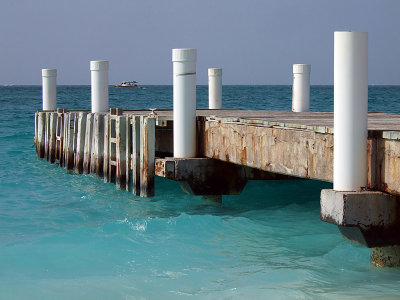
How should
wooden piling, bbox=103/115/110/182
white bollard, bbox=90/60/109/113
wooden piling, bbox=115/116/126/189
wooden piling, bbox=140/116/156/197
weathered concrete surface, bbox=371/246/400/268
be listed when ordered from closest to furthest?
weathered concrete surface, bbox=371/246/400/268, wooden piling, bbox=140/116/156/197, wooden piling, bbox=115/116/126/189, wooden piling, bbox=103/115/110/182, white bollard, bbox=90/60/109/113

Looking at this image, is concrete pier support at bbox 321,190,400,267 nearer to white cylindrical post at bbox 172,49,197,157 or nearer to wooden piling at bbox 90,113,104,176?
white cylindrical post at bbox 172,49,197,157

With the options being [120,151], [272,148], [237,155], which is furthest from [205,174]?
[120,151]

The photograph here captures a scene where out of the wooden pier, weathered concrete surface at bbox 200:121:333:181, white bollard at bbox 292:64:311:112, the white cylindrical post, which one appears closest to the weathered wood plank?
the wooden pier

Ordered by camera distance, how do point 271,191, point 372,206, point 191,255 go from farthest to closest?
point 271,191 → point 191,255 → point 372,206

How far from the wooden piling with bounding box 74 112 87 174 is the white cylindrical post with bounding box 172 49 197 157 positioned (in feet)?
15.8

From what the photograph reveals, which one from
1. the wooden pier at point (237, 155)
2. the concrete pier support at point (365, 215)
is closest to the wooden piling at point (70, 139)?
the wooden pier at point (237, 155)

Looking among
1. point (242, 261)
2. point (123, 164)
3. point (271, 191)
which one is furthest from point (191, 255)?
point (271, 191)

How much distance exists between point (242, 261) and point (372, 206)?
259 cm

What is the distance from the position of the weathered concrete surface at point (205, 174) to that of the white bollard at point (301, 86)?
13.8 feet

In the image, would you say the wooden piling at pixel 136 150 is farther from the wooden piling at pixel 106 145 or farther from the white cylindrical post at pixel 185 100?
the wooden piling at pixel 106 145

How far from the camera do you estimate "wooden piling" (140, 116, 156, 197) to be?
39.0ft

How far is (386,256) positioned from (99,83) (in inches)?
344

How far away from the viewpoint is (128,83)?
5094 inches

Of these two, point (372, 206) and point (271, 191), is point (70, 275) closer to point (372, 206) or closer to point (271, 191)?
point (372, 206)
